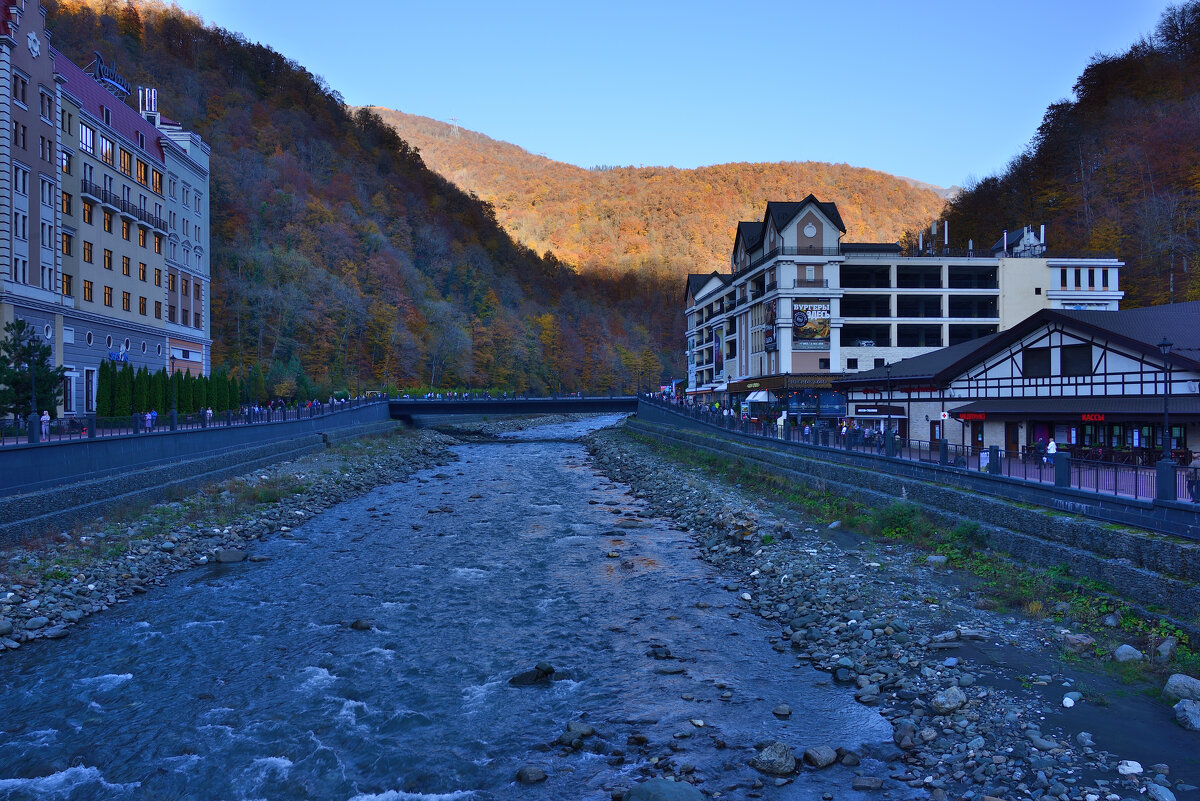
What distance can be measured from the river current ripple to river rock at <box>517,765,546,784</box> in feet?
0.59

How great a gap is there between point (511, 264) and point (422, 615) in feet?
518

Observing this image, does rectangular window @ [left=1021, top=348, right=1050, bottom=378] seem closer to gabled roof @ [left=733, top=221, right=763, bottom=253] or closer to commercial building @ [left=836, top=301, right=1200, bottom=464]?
commercial building @ [left=836, top=301, right=1200, bottom=464]

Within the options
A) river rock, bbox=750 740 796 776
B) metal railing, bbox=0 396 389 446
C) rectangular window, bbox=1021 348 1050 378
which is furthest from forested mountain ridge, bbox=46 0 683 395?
river rock, bbox=750 740 796 776

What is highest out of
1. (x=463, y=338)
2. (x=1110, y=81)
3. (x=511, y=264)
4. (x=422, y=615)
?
(x=1110, y=81)

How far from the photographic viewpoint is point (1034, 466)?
73.1 ft

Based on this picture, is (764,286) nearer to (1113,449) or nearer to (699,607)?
(1113,449)

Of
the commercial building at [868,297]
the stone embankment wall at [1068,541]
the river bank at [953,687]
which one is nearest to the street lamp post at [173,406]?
the river bank at [953,687]

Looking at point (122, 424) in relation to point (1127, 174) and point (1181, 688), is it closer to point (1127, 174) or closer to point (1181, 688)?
point (1181, 688)

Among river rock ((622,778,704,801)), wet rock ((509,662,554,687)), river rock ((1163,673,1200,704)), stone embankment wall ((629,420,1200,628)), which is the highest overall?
stone embankment wall ((629,420,1200,628))

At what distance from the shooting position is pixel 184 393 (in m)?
45.8

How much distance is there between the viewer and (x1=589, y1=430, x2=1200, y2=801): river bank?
34.8 ft

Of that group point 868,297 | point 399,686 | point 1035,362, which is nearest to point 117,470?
point 399,686

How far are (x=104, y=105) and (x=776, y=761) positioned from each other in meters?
57.0

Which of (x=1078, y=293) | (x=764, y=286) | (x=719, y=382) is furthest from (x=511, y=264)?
(x=1078, y=293)
